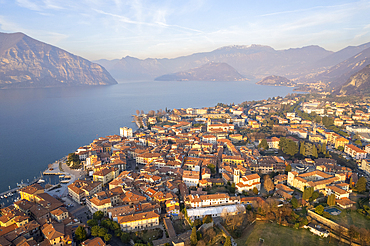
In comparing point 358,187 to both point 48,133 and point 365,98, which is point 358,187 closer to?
point 48,133

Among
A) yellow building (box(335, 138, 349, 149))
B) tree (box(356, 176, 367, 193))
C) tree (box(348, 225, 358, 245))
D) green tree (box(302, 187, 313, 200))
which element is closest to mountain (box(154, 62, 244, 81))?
yellow building (box(335, 138, 349, 149))

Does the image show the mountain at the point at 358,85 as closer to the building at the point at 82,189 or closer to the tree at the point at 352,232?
the tree at the point at 352,232

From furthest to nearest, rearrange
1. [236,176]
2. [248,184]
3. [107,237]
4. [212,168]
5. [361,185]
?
[212,168] < [236,176] < [248,184] < [361,185] < [107,237]

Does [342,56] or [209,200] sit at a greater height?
[342,56]

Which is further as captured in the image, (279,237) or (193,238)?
(279,237)

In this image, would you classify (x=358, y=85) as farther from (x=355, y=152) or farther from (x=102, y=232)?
(x=102, y=232)

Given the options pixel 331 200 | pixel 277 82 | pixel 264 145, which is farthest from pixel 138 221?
pixel 277 82

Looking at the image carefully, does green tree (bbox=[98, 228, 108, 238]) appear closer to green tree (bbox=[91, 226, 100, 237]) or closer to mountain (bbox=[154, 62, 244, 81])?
green tree (bbox=[91, 226, 100, 237])
